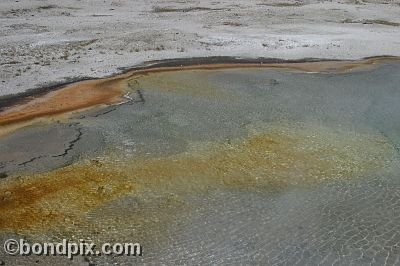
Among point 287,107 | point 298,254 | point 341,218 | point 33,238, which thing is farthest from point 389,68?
point 33,238

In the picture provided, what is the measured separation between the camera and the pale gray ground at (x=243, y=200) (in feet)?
18.7

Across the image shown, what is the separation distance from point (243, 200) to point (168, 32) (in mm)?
11630

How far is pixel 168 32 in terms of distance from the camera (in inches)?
682

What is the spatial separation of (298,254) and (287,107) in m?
4.80

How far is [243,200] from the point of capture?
6711mm

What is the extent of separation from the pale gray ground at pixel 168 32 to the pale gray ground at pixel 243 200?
3345mm

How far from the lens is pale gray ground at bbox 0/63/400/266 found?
18.7 feet

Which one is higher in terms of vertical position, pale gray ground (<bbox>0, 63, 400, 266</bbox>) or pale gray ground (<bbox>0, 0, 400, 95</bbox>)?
pale gray ground (<bbox>0, 0, 400, 95</bbox>)

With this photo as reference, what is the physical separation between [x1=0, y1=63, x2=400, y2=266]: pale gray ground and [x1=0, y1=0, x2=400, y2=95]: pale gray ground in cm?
335

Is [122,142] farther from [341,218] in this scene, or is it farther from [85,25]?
[85,25]

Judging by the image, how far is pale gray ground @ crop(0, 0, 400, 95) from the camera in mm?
13445

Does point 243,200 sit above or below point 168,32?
below

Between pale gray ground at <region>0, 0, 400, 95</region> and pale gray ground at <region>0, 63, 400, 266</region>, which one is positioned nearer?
pale gray ground at <region>0, 63, 400, 266</region>

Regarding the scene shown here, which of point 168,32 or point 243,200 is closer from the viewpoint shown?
point 243,200
